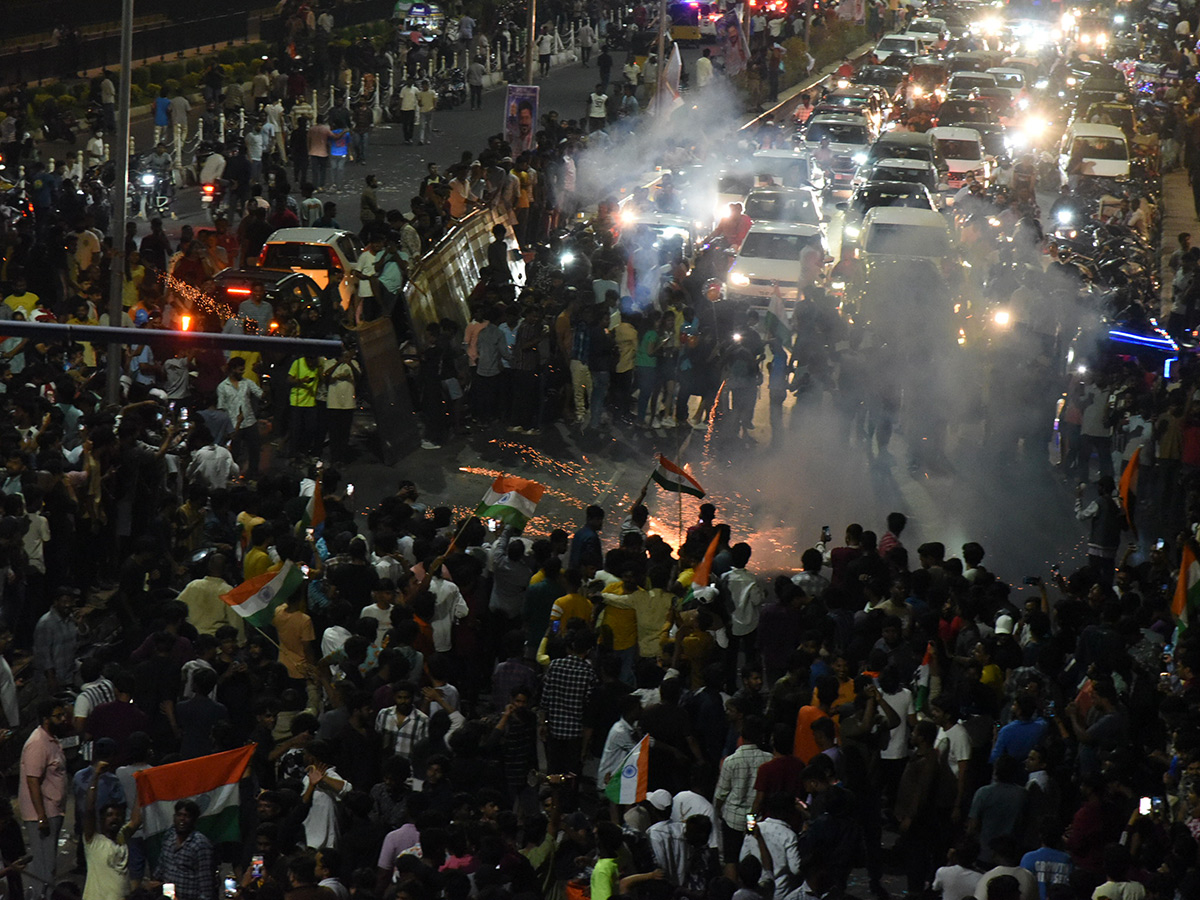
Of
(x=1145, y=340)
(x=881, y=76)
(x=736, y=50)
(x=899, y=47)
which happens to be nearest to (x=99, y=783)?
(x=1145, y=340)

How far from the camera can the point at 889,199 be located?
2930 cm

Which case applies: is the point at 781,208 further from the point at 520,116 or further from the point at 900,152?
the point at 900,152

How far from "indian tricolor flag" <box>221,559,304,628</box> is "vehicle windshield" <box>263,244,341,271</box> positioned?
31.0 ft

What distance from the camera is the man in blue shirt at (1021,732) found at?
9.99 meters

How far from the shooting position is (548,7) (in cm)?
5538

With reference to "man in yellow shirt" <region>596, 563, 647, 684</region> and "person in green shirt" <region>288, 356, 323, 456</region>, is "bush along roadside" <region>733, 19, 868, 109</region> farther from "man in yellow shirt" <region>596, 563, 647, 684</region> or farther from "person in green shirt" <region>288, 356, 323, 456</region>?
"man in yellow shirt" <region>596, 563, 647, 684</region>

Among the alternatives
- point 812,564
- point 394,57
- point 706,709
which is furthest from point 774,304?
point 394,57

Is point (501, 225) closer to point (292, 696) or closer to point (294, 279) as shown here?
point (294, 279)

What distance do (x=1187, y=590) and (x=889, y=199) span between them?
18.1m

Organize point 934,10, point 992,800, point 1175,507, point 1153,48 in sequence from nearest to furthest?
point 992,800
point 1175,507
point 1153,48
point 934,10

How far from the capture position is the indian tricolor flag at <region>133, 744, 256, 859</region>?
898 cm

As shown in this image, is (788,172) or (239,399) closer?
(239,399)

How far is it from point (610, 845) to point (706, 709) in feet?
6.99

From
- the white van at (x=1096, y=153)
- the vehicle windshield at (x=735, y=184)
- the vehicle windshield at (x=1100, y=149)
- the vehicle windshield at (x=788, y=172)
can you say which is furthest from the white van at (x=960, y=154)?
the vehicle windshield at (x=735, y=184)
